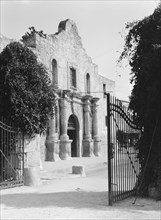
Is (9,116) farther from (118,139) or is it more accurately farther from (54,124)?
(54,124)

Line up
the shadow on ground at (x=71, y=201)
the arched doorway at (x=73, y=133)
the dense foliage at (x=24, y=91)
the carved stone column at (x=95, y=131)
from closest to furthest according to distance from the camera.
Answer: the shadow on ground at (x=71, y=201), the dense foliage at (x=24, y=91), the arched doorway at (x=73, y=133), the carved stone column at (x=95, y=131)

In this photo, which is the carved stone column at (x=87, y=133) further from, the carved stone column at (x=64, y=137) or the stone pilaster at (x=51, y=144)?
the stone pilaster at (x=51, y=144)

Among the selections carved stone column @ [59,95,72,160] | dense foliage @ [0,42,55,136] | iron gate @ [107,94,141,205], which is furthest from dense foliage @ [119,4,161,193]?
carved stone column @ [59,95,72,160]

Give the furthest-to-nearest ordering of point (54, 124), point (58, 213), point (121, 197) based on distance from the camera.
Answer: point (54, 124), point (121, 197), point (58, 213)

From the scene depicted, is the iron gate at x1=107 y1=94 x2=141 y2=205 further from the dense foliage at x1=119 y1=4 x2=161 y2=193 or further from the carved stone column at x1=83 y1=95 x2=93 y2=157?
the carved stone column at x1=83 y1=95 x2=93 y2=157

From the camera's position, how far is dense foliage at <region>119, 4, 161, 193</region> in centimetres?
798

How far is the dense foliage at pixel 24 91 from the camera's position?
11781 millimetres

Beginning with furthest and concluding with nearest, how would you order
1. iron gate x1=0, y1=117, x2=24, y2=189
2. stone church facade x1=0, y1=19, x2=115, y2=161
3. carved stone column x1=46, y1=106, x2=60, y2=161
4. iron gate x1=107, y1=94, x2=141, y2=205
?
1. stone church facade x1=0, y1=19, x2=115, y2=161
2. carved stone column x1=46, y1=106, x2=60, y2=161
3. iron gate x1=0, y1=117, x2=24, y2=189
4. iron gate x1=107, y1=94, x2=141, y2=205

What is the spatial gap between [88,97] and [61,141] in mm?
5338

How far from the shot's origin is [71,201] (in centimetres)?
794

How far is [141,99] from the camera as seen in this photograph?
8.43 meters

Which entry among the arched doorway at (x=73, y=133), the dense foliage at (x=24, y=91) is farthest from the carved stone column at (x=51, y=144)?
the dense foliage at (x=24, y=91)

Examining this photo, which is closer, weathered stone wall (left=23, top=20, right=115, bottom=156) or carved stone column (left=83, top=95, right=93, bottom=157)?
weathered stone wall (left=23, top=20, right=115, bottom=156)

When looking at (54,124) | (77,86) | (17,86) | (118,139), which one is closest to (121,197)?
(118,139)
